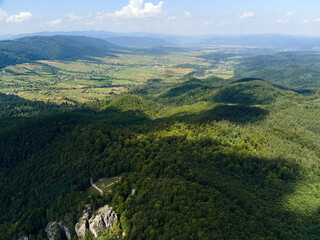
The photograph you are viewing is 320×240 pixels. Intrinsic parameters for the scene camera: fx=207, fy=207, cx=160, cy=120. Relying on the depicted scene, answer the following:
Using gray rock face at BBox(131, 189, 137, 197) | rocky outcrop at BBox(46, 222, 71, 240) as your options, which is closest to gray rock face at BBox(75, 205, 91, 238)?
rocky outcrop at BBox(46, 222, 71, 240)

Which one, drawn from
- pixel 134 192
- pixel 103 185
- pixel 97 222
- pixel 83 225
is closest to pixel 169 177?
pixel 134 192

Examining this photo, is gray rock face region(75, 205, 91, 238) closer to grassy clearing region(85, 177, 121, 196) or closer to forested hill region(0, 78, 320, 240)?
forested hill region(0, 78, 320, 240)

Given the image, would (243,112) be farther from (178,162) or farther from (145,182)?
(145,182)

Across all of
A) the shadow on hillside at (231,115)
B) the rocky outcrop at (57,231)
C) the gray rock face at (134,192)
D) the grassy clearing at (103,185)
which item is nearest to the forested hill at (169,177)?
the gray rock face at (134,192)

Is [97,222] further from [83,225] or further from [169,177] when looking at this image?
[169,177]

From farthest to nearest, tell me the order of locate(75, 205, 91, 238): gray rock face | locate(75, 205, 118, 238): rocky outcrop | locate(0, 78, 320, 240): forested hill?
1. locate(75, 205, 91, 238): gray rock face
2. locate(75, 205, 118, 238): rocky outcrop
3. locate(0, 78, 320, 240): forested hill

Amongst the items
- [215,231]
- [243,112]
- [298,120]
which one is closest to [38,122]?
[215,231]

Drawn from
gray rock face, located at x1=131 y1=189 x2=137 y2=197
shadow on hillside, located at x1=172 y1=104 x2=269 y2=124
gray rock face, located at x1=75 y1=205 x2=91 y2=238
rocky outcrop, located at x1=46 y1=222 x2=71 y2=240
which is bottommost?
rocky outcrop, located at x1=46 y1=222 x2=71 y2=240

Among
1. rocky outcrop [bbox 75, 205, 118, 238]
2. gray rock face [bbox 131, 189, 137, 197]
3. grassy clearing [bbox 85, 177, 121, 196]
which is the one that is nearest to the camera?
rocky outcrop [bbox 75, 205, 118, 238]
